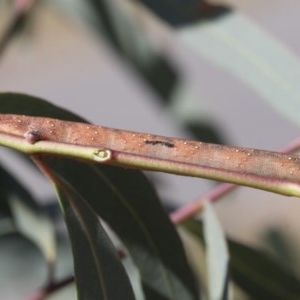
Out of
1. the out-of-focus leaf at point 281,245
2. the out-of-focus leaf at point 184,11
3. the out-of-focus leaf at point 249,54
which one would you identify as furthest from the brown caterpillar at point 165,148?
the out-of-focus leaf at point 281,245

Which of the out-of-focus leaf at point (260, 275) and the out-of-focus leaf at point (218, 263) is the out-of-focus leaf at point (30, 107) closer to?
the out-of-focus leaf at point (218, 263)

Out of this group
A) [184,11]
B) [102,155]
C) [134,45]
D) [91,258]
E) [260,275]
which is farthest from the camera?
[134,45]

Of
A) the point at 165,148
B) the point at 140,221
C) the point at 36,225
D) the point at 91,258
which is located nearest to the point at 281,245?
the point at 36,225

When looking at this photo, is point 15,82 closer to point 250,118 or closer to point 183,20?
point 250,118

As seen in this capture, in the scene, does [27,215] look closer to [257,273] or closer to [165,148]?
[257,273]

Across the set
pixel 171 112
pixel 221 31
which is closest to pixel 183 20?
pixel 221 31
